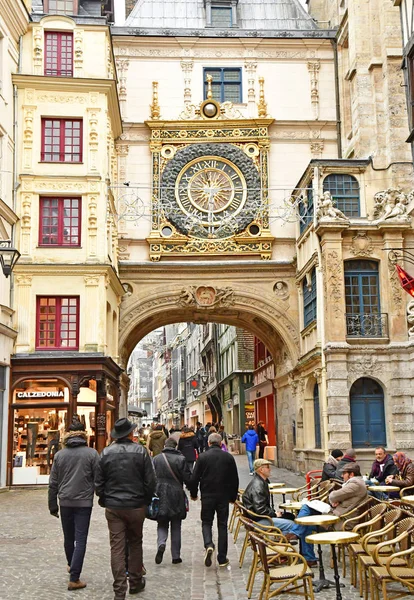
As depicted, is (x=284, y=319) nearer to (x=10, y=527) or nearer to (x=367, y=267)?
(x=367, y=267)

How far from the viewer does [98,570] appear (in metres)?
9.46

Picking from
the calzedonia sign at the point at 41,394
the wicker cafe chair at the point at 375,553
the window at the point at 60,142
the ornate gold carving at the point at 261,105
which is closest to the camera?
the wicker cafe chair at the point at 375,553

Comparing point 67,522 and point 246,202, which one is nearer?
point 67,522

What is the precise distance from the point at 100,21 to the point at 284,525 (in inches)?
766

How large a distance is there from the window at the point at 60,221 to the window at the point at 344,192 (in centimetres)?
771

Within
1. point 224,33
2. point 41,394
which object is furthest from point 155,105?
point 41,394

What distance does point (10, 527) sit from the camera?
43.2ft

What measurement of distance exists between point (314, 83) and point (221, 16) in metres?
4.78

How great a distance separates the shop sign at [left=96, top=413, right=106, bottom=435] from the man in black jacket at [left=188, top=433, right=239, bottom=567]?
1250 centimetres

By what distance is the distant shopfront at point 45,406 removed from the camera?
2111 centimetres

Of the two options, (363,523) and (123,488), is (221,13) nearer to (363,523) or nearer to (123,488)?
(363,523)

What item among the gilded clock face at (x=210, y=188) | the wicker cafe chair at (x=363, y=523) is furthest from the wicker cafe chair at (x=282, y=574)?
the gilded clock face at (x=210, y=188)

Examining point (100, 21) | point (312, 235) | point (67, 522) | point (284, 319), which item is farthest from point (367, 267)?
point (67, 522)

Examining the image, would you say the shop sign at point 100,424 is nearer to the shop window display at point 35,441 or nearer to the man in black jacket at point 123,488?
the shop window display at point 35,441
